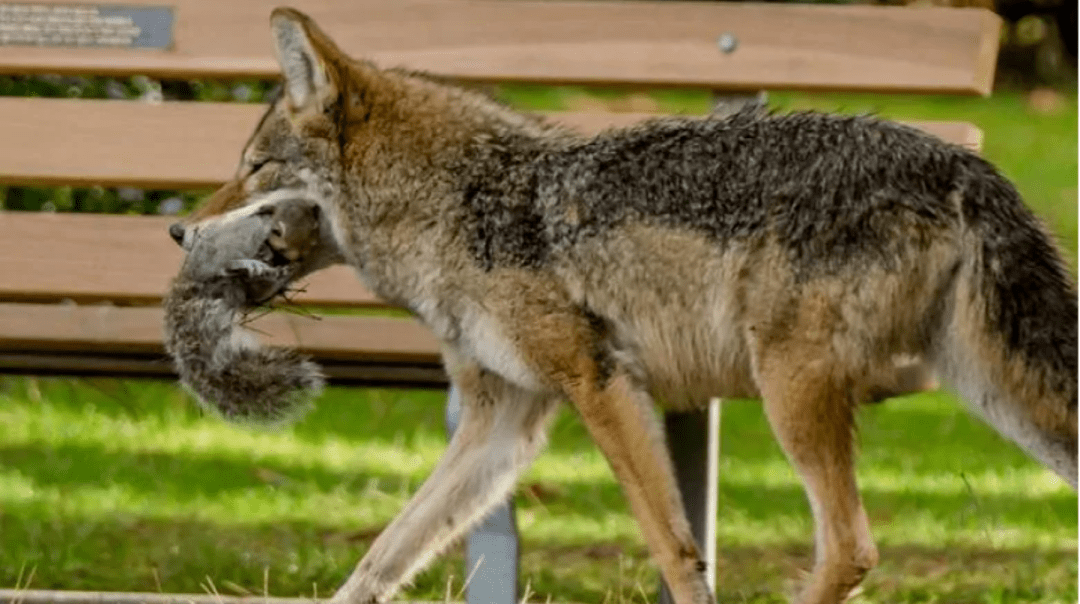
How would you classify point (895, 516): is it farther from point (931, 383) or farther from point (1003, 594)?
point (931, 383)

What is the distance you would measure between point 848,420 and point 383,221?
1083mm

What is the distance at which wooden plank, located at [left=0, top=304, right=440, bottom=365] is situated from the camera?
6.19 meters

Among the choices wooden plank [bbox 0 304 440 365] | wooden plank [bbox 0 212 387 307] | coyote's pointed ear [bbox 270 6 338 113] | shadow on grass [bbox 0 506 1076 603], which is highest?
coyote's pointed ear [bbox 270 6 338 113]

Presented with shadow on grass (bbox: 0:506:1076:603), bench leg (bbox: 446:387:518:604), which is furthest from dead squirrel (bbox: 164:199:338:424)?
shadow on grass (bbox: 0:506:1076:603)

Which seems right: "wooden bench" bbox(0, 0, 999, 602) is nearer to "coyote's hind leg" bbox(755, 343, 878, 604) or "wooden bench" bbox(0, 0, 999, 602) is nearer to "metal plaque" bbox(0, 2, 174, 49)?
"metal plaque" bbox(0, 2, 174, 49)

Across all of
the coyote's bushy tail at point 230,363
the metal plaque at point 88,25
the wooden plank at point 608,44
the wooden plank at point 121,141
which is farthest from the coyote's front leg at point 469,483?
the metal plaque at point 88,25

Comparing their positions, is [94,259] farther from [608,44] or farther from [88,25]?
[608,44]

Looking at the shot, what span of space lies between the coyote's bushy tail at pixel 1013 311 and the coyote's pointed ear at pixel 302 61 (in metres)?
1.34

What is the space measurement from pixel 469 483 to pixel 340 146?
2.52 feet

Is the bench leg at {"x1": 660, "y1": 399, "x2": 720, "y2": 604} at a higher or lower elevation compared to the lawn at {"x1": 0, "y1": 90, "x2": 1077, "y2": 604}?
higher


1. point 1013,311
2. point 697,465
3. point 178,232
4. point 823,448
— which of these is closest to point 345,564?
point 697,465

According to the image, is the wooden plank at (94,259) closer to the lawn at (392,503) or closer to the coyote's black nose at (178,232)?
the lawn at (392,503)

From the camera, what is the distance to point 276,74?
6.28 meters

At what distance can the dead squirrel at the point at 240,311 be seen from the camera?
536cm
